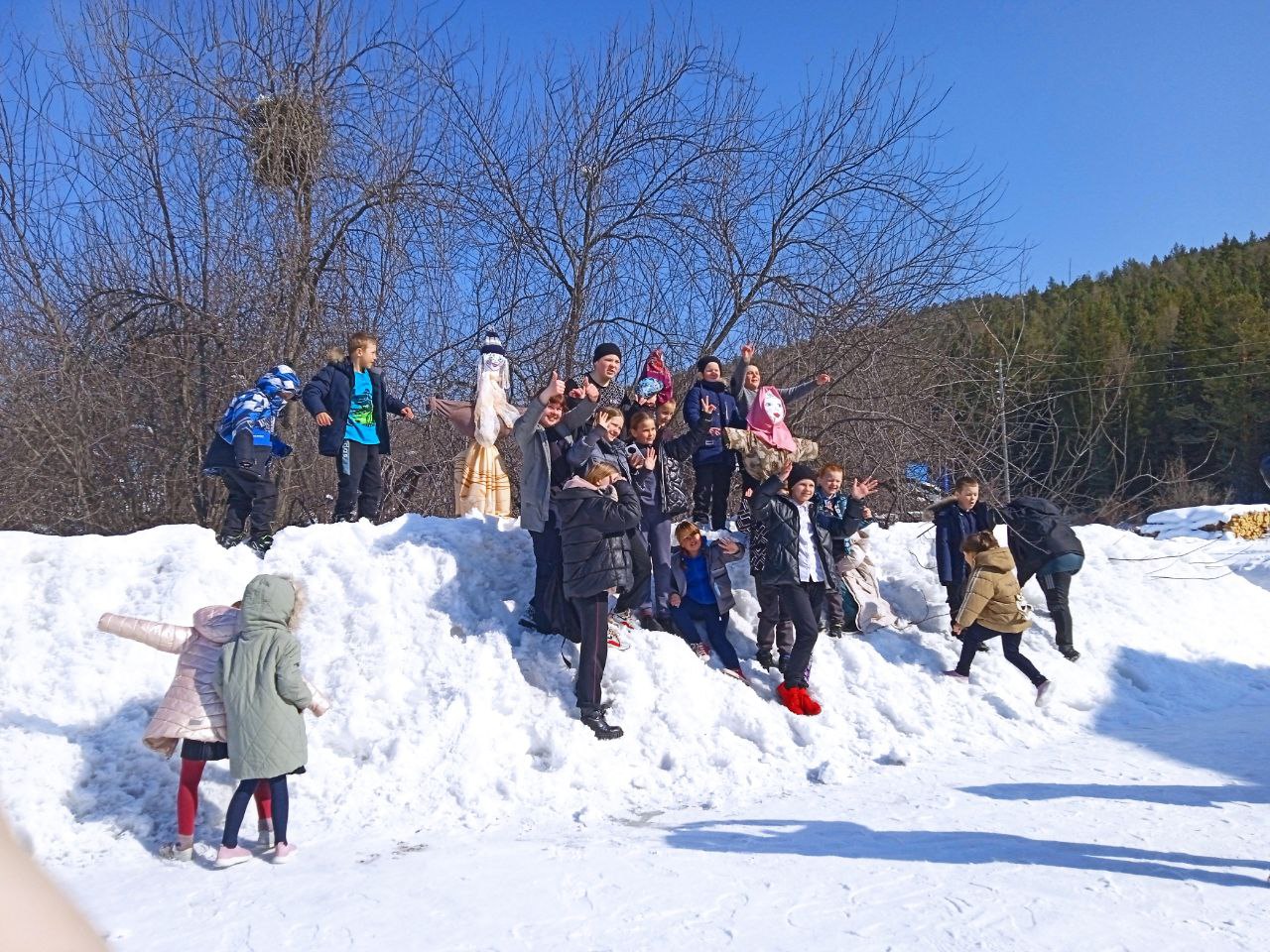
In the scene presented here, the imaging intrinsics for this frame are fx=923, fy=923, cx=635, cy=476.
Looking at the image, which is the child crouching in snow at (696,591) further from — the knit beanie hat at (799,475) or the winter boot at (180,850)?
the winter boot at (180,850)

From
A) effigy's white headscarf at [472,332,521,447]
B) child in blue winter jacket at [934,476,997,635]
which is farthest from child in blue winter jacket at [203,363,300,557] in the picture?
child in blue winter jacket at [934,476,997,635]

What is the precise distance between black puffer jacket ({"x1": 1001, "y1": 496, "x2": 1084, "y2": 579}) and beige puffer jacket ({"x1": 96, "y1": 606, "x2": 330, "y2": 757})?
261 inches

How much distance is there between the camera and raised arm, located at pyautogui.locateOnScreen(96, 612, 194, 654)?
15.9ft

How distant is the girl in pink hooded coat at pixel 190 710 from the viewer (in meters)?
4.61

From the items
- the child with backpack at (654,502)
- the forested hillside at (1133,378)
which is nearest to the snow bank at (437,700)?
the child with backpack at (654,502)

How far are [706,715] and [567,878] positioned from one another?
2.20m

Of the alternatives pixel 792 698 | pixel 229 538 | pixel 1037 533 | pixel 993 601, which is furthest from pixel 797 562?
pixel 229 538

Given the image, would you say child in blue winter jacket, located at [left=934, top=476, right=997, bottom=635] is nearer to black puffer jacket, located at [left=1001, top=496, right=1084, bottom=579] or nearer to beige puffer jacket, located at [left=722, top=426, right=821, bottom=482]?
black puffer jacket, located at [left=1001, top=496, right=1084, bottom=579]

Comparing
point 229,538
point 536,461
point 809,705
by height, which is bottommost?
point 809,705

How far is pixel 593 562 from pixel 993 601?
3.56m

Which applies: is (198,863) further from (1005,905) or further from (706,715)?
(1005,905)

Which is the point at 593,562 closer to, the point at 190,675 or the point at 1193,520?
the point at 190,675

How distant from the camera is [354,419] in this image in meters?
7.30

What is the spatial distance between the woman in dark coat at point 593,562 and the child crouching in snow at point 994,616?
10.1ft
